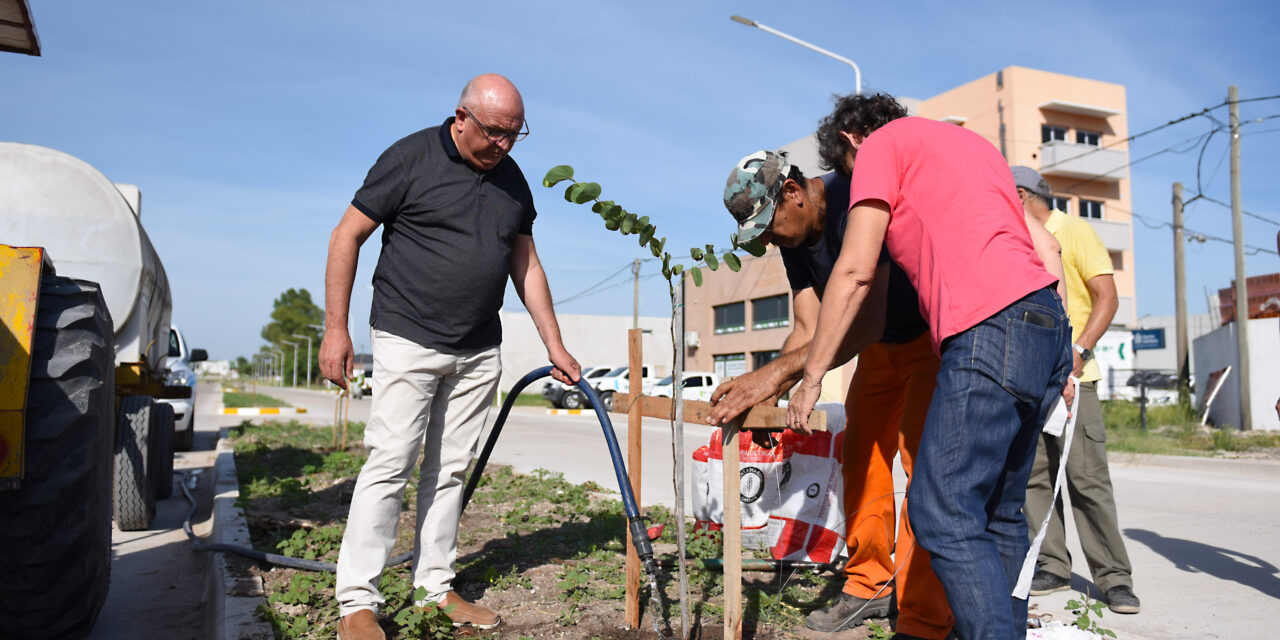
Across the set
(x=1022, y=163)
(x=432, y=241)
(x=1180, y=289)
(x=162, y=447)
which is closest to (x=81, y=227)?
(x=162, y=447)

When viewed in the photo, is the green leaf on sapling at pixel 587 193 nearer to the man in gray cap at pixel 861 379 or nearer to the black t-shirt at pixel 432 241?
the man in gray cap at pixel 861 379

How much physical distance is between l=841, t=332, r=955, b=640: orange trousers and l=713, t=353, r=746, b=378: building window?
35.1m

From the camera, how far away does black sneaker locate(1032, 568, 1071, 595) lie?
392cm

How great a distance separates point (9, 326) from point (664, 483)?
5.92m

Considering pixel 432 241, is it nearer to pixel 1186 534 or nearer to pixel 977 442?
pixel 977 442

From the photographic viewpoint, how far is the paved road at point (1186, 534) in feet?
11.8

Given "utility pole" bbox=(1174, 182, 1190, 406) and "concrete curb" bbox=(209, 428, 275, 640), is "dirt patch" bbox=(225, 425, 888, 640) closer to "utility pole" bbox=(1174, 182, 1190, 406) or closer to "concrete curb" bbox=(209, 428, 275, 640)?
"concrete curb" bbox=(209, 428, 275, 640)

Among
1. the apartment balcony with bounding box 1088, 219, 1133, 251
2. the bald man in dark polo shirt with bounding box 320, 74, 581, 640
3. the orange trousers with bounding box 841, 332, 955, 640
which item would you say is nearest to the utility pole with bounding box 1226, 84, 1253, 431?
the orange trousers with bounding box 841, 332, 955, 640

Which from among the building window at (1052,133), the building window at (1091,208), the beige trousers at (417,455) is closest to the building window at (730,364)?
the building window at (1052,133)

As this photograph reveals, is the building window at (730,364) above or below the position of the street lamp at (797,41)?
below

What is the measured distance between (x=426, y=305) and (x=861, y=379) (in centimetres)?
170

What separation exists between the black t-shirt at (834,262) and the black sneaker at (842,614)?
3.32ft

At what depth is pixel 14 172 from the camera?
17.4 ft

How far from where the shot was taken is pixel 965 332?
2211 millimetres
